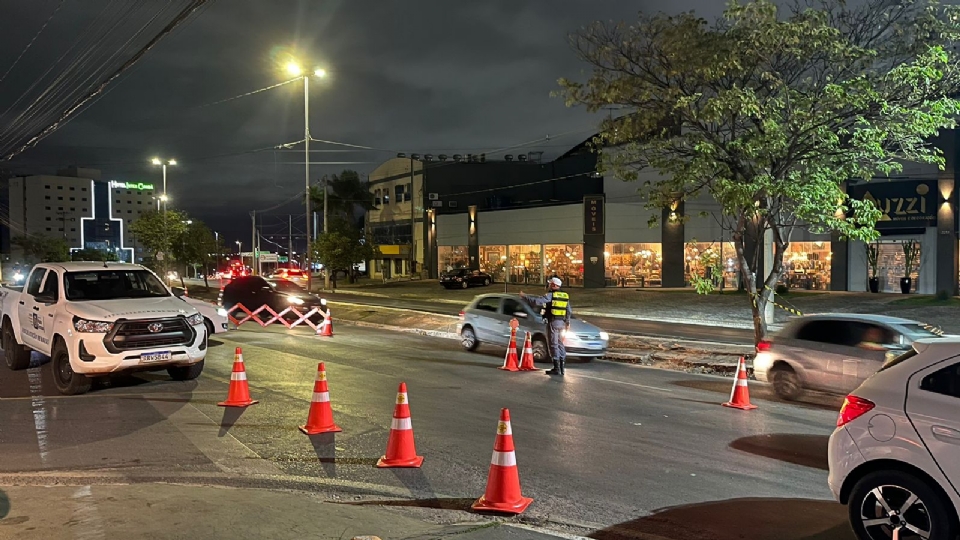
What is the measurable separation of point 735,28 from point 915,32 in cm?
321

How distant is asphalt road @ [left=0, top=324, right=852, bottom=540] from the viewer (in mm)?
5996

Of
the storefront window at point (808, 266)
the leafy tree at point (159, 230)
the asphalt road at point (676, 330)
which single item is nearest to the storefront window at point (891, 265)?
the storefront window at point (808, 266)

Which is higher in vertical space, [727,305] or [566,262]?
[566,262]

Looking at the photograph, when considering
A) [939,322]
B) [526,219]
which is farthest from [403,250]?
[939,322]

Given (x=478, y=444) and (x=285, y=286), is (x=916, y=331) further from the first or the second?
(x=285, y=286)

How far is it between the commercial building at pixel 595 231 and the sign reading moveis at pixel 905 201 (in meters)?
0.05

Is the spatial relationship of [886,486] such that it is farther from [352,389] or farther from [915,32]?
[915,32]

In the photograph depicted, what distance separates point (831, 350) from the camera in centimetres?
1086

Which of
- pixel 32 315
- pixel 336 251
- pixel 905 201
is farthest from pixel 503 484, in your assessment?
pixel 336 251

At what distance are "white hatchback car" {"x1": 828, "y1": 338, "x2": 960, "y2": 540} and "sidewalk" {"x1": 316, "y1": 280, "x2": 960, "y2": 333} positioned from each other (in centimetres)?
1963

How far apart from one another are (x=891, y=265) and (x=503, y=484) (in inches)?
1333

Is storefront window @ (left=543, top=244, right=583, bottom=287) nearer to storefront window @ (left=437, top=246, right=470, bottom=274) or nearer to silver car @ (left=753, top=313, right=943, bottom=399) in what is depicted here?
storefront window @ (left=437, top=246, right=470, bottom=274)

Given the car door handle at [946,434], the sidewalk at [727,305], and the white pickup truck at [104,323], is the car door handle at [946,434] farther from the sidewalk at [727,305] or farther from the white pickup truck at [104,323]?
the sidewalk at [727,305]

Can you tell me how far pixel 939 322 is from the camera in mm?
22906
